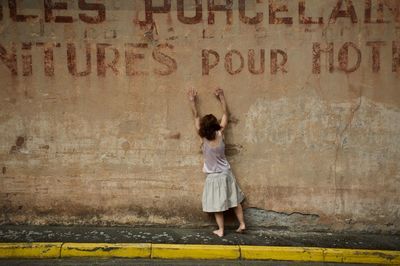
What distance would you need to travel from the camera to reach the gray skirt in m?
6.60

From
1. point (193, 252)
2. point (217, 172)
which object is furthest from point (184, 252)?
point (217, 172)

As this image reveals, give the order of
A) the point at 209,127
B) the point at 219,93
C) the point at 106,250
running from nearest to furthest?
1. the point at 106,250
2. the point at 209,127
3. the point at 219,93

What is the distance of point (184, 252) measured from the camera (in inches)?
242

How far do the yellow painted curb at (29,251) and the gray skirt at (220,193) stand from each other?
6.61ft

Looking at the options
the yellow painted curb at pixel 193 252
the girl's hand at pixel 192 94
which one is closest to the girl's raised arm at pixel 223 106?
the girl's hand at pixel 192 94

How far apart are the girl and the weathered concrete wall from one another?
182 millimetres

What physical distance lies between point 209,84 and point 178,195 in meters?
1.61

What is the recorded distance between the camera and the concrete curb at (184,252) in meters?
6.10

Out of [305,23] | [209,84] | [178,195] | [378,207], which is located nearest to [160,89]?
[209,84]

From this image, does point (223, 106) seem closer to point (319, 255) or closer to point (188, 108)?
point (188, 108)

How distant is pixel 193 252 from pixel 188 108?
6.37 ft

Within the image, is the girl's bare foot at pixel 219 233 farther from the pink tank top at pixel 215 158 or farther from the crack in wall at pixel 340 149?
the crack in wall at pixel 340 149

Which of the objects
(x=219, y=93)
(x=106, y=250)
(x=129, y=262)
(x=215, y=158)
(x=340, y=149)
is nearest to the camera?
(x=129, y=262)

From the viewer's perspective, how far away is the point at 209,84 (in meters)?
6.76
